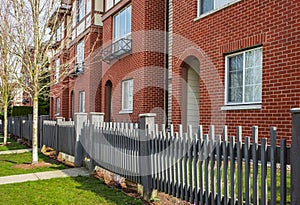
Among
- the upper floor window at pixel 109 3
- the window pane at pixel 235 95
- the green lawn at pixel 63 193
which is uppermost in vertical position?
the upper floor window at pixel 109 3

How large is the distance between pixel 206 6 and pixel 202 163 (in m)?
6.81

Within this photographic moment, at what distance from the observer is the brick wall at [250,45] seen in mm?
7121

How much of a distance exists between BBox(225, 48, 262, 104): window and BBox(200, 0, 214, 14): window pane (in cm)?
186

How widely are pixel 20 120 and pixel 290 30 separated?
15.5 metres

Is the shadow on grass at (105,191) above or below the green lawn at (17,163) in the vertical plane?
above

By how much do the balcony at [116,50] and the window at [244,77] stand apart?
5935 millimetres

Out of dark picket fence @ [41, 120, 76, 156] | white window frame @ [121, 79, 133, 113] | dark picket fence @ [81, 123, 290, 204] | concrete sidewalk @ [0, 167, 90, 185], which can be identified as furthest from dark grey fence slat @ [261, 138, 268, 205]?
white window frame @ [121, 79, 133, 113]

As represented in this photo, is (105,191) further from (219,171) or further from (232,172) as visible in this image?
(232,172)

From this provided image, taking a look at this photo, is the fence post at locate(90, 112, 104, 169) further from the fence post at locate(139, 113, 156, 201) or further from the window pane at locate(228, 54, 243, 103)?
the window pane at locate(228, 54, 243, 103)

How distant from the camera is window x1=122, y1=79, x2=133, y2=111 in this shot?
14201mm

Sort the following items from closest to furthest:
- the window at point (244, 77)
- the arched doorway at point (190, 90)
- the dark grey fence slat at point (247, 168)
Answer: the dark grey fence slat at point (247, 168) < the window at point (244, 77) < the arched doorway at point (190, 90)

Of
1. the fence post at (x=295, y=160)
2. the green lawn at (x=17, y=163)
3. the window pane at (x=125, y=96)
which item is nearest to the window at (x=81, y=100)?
the window pane at (x=125, y=96)

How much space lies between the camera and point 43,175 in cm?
809

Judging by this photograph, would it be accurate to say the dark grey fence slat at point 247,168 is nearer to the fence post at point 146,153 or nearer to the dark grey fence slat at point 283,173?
the dark grey fence slat at point 283,173
